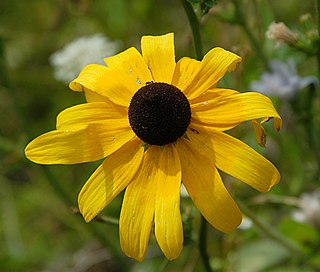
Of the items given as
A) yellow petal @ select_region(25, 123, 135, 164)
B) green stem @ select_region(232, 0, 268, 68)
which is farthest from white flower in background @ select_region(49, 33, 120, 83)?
yellow petal @ select_region(25, 123, 135, 164)

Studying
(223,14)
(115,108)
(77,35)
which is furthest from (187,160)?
(77,35)

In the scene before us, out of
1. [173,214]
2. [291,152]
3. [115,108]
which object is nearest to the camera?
[173,214]

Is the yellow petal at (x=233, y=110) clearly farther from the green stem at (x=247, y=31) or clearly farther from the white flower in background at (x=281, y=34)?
the green stem at (x=247, y=31)

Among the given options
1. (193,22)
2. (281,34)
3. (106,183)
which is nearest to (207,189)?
(106,183)

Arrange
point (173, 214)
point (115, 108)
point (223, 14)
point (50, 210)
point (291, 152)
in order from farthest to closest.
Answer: point (50, 210), point (291, 152), point (223, 14), point (115, 108), point (173, 214)

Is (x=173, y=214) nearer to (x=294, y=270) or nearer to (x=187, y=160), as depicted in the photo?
(x=187, y=160)

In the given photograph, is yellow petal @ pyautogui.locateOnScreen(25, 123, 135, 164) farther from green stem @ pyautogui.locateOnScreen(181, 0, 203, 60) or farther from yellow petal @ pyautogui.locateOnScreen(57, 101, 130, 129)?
green stem @ pyautogui.locateOnScreen(181, 0, 203, 60)

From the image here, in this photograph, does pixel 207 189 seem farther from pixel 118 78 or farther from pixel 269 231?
pixel 269 231
